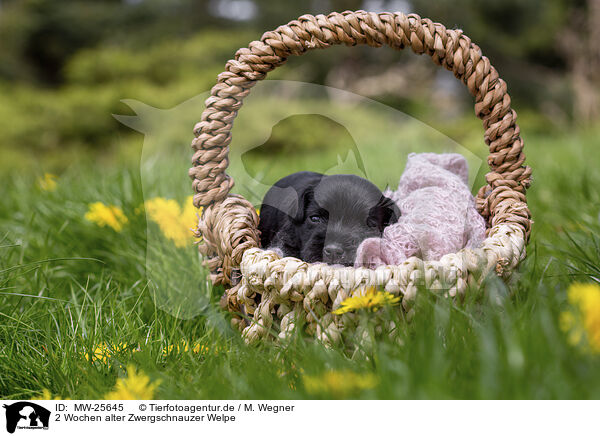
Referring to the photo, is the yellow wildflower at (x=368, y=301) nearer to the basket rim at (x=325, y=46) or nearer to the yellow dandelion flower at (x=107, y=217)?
the basket rim at (x=325, y=46)

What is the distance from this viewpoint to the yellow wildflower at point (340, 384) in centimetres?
87

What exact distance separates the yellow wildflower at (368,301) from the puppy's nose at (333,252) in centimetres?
28

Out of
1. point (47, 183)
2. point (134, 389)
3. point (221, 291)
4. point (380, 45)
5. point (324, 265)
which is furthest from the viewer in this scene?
point (47, 183)

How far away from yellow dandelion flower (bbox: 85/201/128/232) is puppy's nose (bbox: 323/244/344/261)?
990 mm

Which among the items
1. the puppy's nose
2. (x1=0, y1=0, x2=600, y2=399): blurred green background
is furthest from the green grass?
the puppy's nose

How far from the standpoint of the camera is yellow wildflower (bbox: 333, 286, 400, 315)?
1.05m

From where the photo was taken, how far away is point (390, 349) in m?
0.99

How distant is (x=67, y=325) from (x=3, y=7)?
8448 millimetres

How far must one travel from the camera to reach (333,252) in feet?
4.42

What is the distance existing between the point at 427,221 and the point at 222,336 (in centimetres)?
64

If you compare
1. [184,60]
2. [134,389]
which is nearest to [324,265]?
[134,389]

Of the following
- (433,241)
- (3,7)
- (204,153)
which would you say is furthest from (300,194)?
(3,7)

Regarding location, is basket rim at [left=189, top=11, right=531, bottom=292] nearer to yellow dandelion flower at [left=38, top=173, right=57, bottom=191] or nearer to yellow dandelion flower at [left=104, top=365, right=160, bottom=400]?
yellow dandelion flower at [left=104, top=365, right=160, bottom=400]

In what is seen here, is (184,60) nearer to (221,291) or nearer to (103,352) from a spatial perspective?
(221,291)
